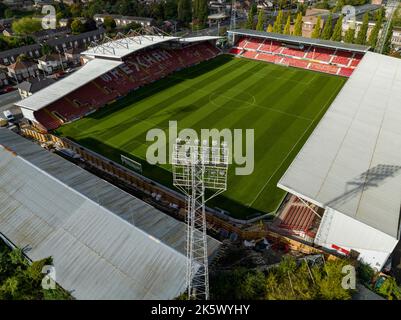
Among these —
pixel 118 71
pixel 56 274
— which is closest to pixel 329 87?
pixel 118 71

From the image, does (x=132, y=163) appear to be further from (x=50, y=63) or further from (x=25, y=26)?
(x=25, y=26)

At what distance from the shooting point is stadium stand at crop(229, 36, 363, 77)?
56.8 meters

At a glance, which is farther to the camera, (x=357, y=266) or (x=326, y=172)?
(x=326, y=172)

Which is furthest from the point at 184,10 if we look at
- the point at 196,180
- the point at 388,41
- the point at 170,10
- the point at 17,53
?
the point at 196,180

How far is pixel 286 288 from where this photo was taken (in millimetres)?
16797

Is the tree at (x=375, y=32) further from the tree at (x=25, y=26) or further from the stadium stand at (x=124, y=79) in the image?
the tree at (x=25, y=26)

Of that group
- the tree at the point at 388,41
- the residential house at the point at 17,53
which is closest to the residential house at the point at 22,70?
the residential house at the point at 17,53

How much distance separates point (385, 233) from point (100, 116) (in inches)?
1441

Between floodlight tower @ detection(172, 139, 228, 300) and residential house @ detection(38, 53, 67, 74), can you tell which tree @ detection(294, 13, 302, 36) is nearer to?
residential house @ detection(38, 53, 67, 74)

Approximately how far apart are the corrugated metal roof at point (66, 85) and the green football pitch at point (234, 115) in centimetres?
423

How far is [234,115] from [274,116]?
18.9 ft

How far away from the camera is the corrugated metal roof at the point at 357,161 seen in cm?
2181

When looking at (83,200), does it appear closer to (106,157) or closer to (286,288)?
(106,157)

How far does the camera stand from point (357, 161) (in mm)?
26500
